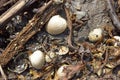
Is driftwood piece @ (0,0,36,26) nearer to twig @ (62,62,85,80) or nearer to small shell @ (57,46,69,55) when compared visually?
small shell @ (57,46,69,55)

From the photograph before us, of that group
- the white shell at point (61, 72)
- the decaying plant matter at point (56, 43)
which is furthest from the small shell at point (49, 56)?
the white shell at point (61, 72)

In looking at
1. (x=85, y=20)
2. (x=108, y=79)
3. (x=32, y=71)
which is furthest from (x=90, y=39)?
(x=32, y=71)

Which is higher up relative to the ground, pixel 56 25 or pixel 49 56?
pixel 56 25

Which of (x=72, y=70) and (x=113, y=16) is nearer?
(x=72, y=70)

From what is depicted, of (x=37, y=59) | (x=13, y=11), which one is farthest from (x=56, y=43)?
(x=13, y=11)

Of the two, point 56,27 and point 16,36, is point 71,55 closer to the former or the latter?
point 56,27

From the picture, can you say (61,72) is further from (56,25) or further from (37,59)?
(56,25)
